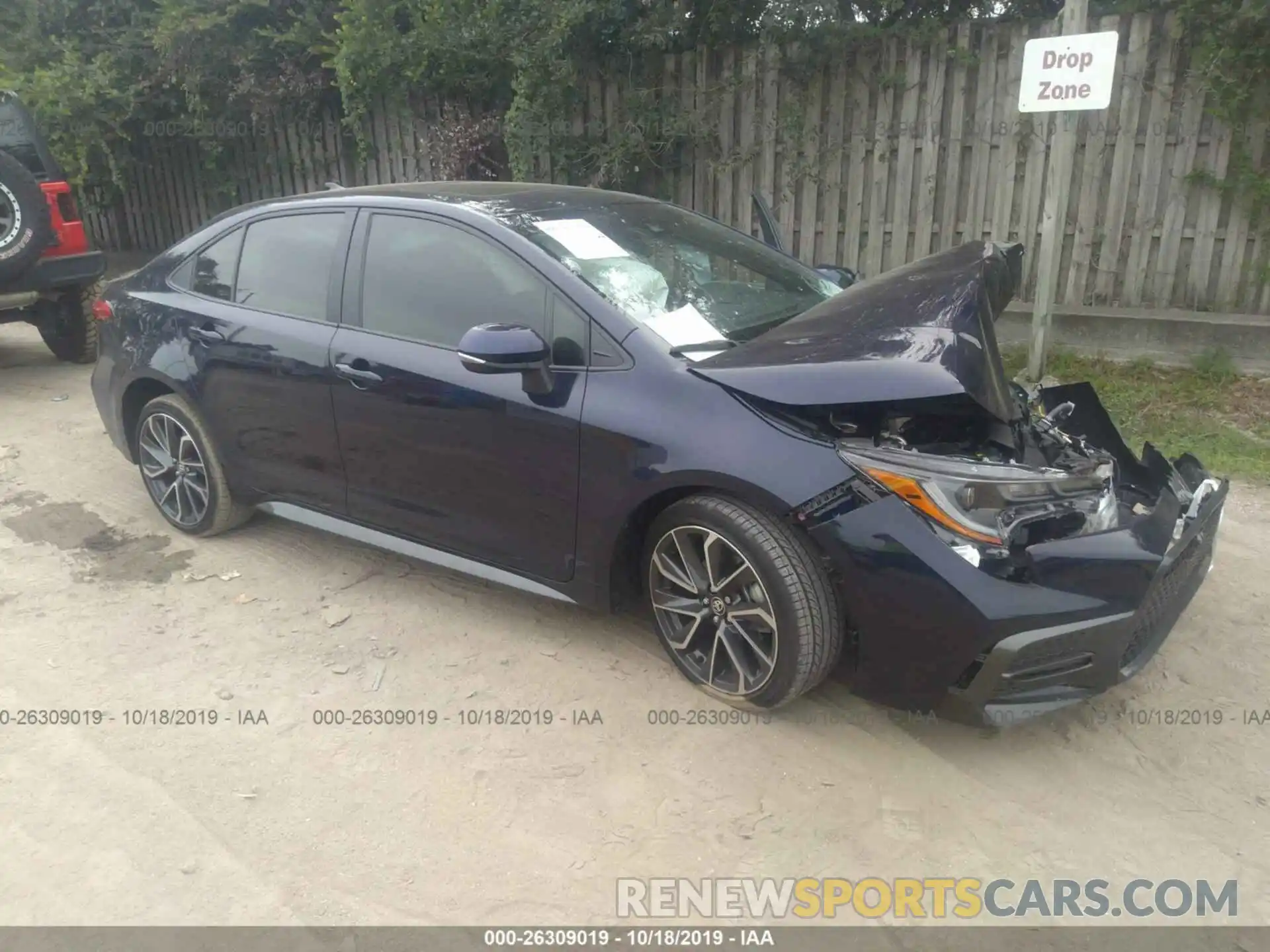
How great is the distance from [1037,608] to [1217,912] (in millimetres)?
829

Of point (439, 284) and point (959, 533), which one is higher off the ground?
point (439, 284)

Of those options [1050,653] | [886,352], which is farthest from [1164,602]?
[886,352]

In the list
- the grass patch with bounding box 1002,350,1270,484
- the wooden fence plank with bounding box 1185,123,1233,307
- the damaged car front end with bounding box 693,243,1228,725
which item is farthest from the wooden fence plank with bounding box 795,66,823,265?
the damaged car front end with bounding box 693,243,1228,725

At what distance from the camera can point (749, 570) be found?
2932 mm

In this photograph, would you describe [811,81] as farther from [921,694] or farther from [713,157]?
[921,694]

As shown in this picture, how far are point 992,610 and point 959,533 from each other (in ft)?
0.74

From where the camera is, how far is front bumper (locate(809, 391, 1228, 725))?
262 cm

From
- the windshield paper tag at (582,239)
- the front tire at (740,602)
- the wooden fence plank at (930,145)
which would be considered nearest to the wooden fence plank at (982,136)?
the wooden fence plank at (930,145)

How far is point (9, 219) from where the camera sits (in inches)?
261

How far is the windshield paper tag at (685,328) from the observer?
3.18m

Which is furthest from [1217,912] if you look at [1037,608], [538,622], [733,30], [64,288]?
[64,288]

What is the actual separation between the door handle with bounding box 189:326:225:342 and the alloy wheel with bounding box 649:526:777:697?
7.47 feet

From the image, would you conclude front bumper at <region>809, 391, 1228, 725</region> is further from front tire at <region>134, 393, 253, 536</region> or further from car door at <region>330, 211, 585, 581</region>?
front tire at <region>134, 393, 253, 536</region>

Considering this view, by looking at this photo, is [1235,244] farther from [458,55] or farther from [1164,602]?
[458,55]
